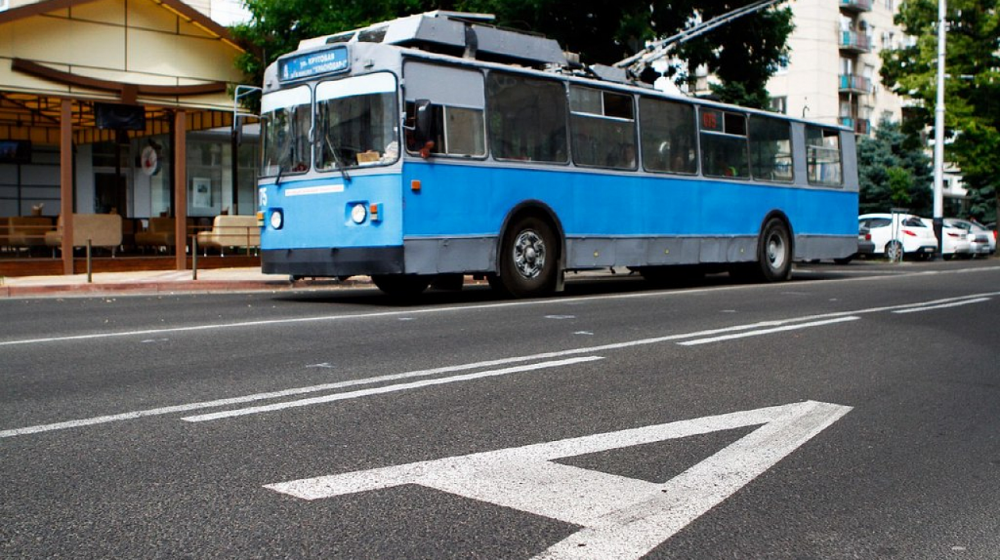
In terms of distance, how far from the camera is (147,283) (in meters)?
17.6

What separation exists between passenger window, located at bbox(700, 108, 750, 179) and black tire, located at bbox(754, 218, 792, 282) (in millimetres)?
1254

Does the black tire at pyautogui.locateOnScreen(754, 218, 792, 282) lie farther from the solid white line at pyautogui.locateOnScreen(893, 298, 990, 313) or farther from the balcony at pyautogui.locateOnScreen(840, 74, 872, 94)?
the balcony at pyautogui.locateOnScreen(840, 74, 872, 94)

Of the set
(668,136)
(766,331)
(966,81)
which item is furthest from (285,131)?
(966,81)

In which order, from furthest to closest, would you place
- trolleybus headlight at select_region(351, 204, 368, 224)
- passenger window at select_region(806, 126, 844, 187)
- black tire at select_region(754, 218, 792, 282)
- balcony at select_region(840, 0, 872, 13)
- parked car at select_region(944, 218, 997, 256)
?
balcony at select_region(840, 0, 872, 13), parked car at select_region(944, 218, 997, 256), passenger window at select_region(806, 126, 844, 187), black tire at select_region(754, 218, 792, 282), trolleybus headlight at select_region(351, 204, 368, 224)

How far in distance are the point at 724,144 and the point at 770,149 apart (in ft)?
5.52

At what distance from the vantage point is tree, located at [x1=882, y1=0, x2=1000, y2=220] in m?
44.8

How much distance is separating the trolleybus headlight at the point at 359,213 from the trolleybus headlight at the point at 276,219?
1.31 m

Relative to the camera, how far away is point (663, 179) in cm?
1706

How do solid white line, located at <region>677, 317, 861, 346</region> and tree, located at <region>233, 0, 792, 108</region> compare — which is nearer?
solid white line, located at <region>677, 317, 861, 346</region>

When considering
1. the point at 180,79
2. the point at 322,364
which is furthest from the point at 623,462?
the point at 180,79

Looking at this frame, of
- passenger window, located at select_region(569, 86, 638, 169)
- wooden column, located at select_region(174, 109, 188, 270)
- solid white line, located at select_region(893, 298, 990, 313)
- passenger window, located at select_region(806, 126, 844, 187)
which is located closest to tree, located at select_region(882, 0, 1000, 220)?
passenger window, located at select_region(806, 126, 844, 187)

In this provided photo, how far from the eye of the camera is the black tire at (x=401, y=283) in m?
14.8

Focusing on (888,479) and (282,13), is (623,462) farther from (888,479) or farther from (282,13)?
(282,13)

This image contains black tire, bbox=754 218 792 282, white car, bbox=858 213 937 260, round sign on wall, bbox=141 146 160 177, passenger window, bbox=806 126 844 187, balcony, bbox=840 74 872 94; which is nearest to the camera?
black tire, bbox=754 218 792 282
